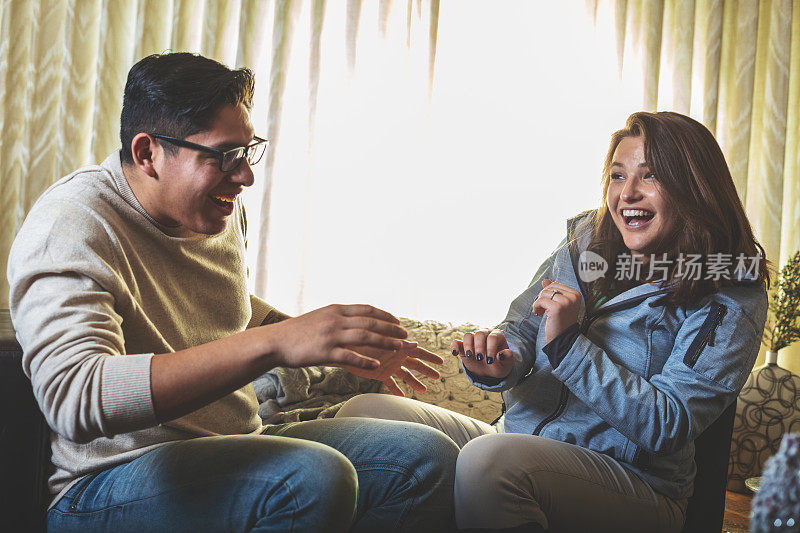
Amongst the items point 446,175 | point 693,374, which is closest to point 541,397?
point 693,374

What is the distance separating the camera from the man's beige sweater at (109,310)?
96cm

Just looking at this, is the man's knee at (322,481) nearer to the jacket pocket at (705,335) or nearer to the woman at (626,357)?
the woman at (626,357)

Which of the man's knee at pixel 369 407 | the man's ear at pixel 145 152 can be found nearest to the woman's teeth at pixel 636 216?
the man's knee at pixel 369 407

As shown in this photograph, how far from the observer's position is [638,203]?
1.59m

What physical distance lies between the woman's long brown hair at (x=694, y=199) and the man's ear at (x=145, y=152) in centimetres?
106

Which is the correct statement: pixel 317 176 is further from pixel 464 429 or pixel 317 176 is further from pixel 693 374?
pixel 693 374

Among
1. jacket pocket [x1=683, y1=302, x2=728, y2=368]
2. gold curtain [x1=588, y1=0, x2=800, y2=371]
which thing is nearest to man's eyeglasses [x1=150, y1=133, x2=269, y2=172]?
jacket pocket [x1=683, y1=302, x2=728, y2=368]

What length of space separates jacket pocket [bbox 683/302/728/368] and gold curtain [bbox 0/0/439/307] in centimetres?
216

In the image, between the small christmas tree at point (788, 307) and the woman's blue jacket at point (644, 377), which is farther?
the small christmas tree at point (788, 307)

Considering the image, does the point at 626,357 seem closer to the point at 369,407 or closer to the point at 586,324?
the point at 586,324

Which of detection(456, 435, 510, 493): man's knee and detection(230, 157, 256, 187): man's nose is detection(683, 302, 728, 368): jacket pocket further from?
detection(230, 157, 256, 187): man's nose

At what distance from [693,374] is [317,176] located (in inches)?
77.5

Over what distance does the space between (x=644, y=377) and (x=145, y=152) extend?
1126 millimetres

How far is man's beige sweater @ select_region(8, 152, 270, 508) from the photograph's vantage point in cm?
96
